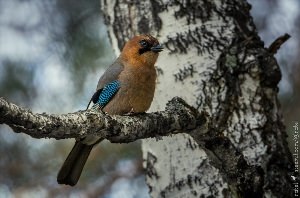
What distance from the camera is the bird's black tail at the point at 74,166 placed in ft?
12.1

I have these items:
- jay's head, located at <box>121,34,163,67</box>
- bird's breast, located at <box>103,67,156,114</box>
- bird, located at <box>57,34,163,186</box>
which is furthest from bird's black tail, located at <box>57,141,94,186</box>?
jay's head, located at <box>121,34,163,67</box>

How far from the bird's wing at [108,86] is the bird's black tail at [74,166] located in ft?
1.13

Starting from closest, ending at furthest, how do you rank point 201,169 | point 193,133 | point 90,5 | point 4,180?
point 193,133 < point 201,169 < point 4,180 < point 90,5

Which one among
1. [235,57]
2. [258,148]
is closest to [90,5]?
[235,57]

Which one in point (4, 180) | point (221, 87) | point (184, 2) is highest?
point (184, 2)

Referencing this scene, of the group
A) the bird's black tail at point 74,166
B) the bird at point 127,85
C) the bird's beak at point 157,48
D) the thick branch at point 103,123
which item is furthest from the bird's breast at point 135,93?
the thick branch at point 103,123

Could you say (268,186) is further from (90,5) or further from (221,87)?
(90,5)

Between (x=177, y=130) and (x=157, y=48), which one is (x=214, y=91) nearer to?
(x=157, y=48)

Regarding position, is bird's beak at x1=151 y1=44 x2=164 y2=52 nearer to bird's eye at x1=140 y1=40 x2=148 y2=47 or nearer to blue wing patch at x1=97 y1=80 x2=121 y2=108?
bird's eye at x1=140 y1=40 x2=148 y2=47

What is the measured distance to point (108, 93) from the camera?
409cm

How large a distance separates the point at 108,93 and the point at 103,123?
1.36 metres

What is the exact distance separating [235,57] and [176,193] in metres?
0.91

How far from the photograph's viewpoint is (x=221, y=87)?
3.75m

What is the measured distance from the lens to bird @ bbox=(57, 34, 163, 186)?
152 inches
